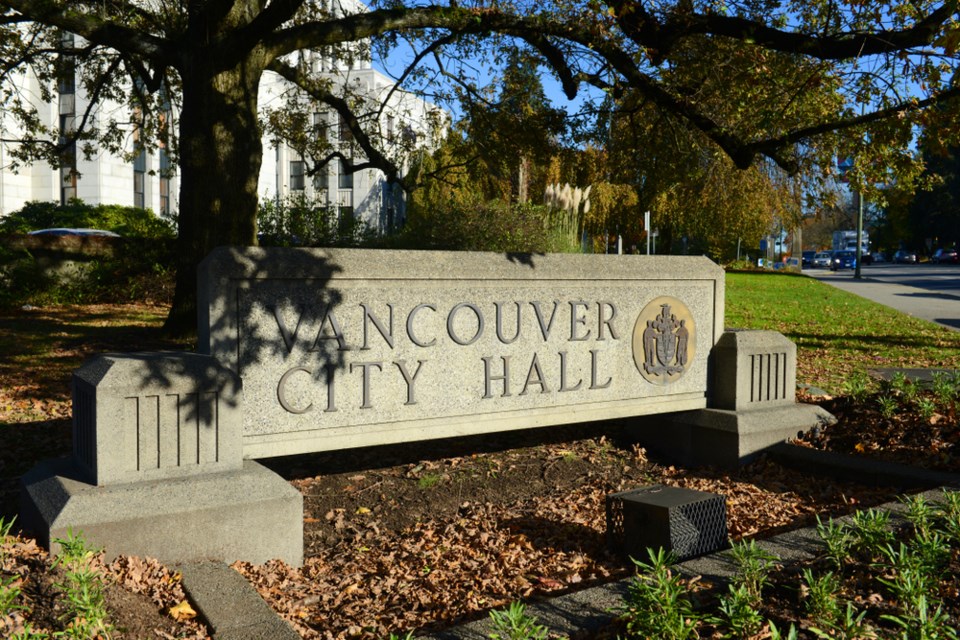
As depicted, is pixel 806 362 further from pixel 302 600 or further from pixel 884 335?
pixel 302 600

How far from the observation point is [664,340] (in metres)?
6.62

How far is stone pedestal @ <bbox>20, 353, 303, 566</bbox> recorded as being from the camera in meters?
4.02

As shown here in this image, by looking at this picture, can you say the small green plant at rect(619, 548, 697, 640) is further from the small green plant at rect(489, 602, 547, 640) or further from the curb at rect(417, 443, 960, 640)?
the small green plant at rect(489, 602, 547, 640)

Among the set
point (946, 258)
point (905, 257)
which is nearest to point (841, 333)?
point (946, 258)

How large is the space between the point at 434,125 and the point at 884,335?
28.9 ft

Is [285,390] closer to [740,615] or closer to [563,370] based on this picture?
[563,370]

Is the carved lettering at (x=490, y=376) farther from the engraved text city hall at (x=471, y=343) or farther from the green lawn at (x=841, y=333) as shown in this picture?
the green lawn at (x=841, y=333)

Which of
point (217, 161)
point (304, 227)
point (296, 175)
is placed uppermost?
point (296, 175)

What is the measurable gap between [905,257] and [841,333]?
82122 millimetres

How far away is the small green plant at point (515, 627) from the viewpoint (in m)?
2.78

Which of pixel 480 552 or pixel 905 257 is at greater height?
pixel 905 257

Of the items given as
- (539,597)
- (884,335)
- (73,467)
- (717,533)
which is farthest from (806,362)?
(73,467)

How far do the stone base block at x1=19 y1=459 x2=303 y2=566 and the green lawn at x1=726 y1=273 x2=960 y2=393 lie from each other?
6.87m

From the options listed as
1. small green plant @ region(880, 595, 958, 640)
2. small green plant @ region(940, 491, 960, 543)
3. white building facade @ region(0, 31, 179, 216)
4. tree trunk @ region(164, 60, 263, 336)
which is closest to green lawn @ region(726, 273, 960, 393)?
small green plant @ region(940, 491, 960, 543)
